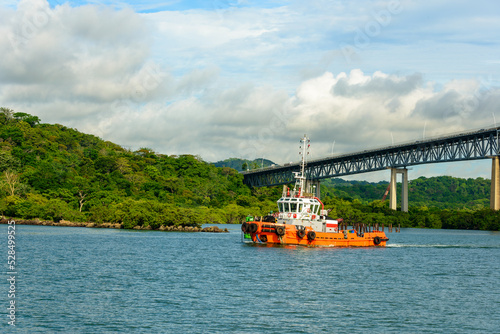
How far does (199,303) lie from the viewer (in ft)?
106

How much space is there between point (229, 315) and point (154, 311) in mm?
4074

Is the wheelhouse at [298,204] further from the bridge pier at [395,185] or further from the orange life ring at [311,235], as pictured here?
the bridge pier at [395,185]

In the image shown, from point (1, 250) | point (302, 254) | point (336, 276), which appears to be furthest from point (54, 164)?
point (336, 276)

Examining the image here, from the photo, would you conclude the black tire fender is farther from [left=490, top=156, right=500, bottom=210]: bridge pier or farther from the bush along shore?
[left=490, top=156, right=500, bottom=210]: bridge pier

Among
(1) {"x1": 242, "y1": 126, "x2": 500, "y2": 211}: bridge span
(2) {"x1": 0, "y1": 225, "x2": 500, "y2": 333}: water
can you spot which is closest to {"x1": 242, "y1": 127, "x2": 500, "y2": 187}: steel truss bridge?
(1) {"x1": 242, "y1": 126, "x2": 500, "y2": 211}: bridge span

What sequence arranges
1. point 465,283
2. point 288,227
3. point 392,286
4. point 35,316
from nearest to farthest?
point 35,316 < point 392,286 < point 465,283 < point 288,227

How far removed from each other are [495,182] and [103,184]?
91405 millimetres

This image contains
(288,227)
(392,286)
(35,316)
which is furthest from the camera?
(288,227)

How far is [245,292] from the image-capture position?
118ft

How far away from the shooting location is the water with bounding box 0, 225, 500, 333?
2788cm

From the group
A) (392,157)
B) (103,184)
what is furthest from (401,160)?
(103,184)

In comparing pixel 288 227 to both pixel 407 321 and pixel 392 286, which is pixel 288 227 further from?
pixel 407 321

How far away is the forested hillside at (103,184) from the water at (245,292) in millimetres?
44502

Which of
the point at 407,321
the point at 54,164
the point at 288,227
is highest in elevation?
the point at 54,164
